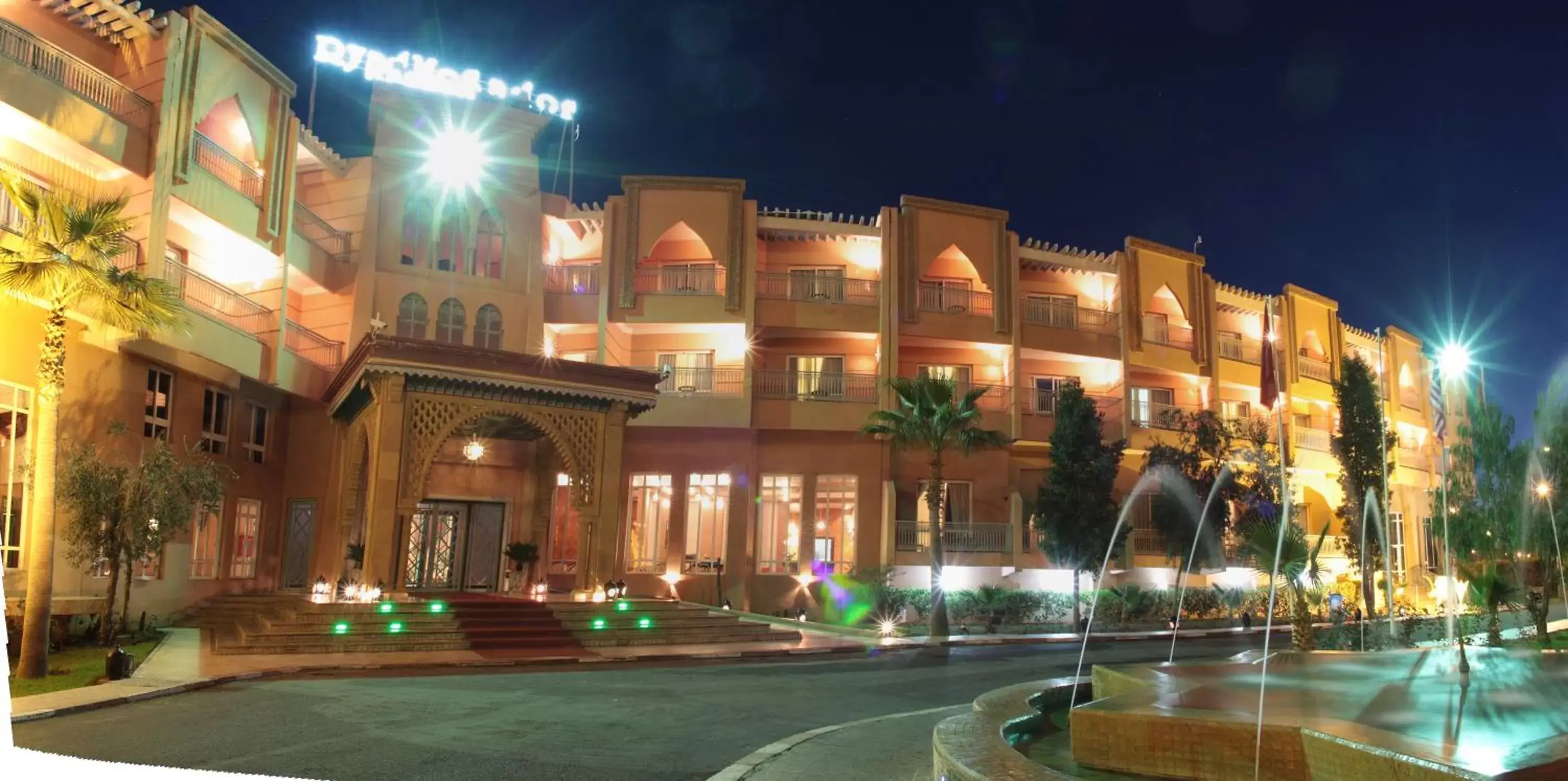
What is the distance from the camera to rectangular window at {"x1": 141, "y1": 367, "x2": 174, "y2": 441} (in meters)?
23.8

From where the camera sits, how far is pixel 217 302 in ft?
85.8

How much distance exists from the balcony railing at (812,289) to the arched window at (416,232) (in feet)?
33.1

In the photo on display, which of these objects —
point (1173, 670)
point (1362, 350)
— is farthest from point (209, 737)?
point (1362, 350)

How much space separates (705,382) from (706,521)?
447 cm

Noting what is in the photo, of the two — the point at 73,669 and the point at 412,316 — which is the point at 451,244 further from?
the point at 73,669

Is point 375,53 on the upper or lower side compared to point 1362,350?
upper

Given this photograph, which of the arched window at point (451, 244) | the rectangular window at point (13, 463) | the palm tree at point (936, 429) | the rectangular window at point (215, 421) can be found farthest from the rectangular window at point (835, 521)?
the rectangular window at point (13, 463)

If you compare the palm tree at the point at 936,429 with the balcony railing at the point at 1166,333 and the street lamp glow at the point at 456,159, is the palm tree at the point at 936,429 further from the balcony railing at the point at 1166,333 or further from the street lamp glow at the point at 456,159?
the street lamp glow at the point at 456,159

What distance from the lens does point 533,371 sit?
2189cm

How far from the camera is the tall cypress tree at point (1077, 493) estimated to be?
103ft

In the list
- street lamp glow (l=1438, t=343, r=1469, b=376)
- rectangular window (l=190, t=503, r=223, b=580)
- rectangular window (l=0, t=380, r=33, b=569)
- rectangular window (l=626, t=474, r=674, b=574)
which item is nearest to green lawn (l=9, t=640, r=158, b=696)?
rectangular window (l=0, t=380, r=33, b=569)

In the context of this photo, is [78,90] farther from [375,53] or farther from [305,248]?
[375,53]

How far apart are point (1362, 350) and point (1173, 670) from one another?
150 feet

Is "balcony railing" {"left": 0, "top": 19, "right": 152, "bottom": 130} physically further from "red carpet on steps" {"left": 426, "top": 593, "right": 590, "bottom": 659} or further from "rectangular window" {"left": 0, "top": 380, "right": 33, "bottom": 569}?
"red carpet on steps" {"left": 426, "top": 593, "right": 590, "bottom": 659}
